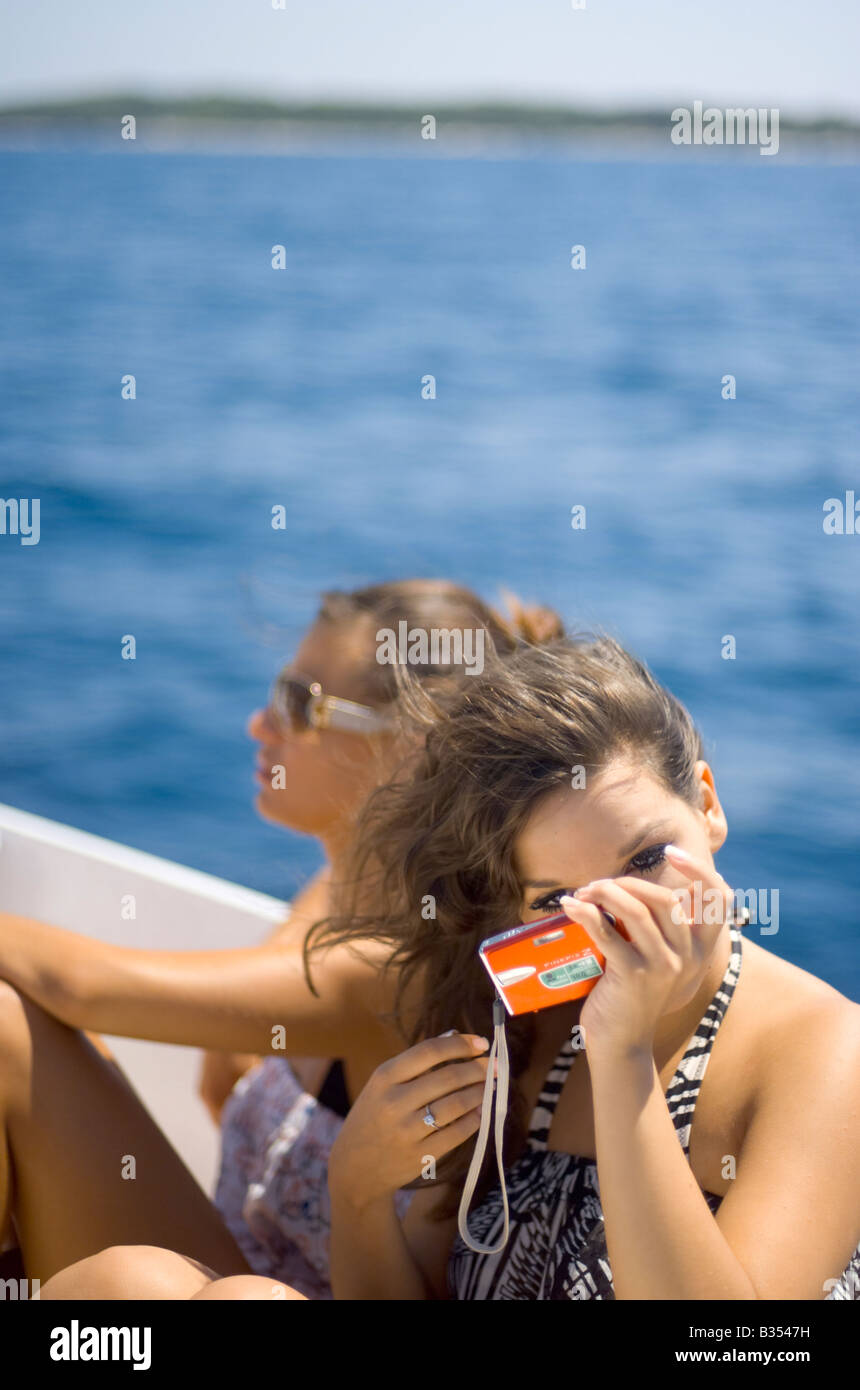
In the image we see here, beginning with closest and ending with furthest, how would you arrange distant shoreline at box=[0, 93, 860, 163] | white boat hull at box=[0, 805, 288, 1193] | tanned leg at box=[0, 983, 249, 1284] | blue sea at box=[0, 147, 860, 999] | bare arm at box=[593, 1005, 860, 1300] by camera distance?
1. bare arm at box=[593, 1005, 860, 1300]
2. tanned leg at box=[0, 983, 249, 1284]
3. white boat hull at box=[0, 805, 288, 1193]
4. blue sea at box=[0, 147, 860, 999]
5. distant shoreline at box=[0, 93, 860, 163]

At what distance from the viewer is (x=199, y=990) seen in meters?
1.43

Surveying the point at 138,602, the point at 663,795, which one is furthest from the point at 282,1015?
the point at 138,602

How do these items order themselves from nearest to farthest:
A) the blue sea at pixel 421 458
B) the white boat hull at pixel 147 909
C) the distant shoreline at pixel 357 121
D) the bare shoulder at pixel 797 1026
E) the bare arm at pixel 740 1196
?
1. the bare arm at pixel 740 1196
2. the bare shoulder at pixel 797 1026
3. the white boat hull at pixel 147 909
4. the blue sea at pixel 421 458
5. the distant shoreline at pixel 357 121

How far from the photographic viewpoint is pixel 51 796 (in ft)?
33.0

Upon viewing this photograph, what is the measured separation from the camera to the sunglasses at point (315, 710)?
Answer: 1.81 meters

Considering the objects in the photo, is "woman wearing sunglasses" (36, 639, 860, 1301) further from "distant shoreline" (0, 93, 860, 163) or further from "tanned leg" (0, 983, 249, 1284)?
"distant shoreline" (0, 93, 860, 163)

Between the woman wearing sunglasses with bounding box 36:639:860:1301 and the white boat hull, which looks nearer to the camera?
the woman wearing sunglasses with bounding box 36:639:860:1301

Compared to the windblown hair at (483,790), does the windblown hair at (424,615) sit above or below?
above

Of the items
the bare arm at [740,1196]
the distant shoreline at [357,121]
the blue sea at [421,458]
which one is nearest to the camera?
the bare arm at [740,1196]

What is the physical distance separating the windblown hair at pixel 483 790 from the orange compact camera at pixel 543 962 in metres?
0.11

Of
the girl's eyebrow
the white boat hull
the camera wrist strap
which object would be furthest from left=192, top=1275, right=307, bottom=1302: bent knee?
the white boat hull

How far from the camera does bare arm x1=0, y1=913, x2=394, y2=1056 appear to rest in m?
1.40

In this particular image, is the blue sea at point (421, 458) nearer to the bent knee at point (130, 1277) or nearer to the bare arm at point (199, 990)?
the bare arm at point (199, 990)

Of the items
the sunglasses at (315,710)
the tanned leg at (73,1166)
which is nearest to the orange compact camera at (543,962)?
the tanned leg at (73,1166)
